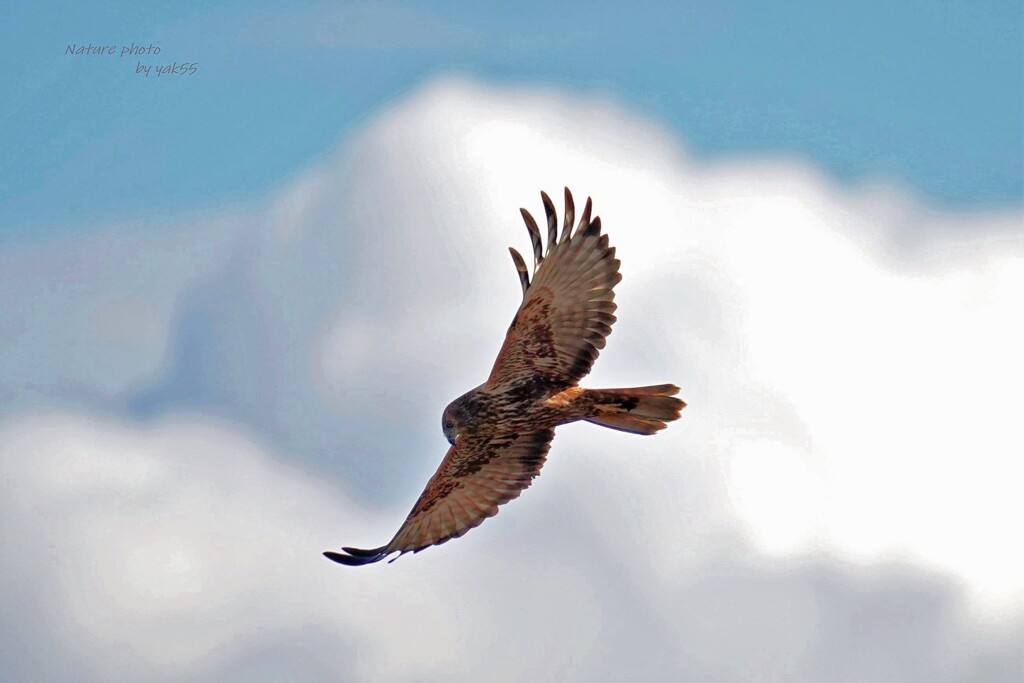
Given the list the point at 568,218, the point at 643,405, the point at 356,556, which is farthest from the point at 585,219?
the point at 356,556

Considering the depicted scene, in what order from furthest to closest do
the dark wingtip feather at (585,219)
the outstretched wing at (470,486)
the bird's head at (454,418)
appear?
the outstretched wing at (470,486), the bird's head at (454,418), the dark wingtip feather at (585,219)

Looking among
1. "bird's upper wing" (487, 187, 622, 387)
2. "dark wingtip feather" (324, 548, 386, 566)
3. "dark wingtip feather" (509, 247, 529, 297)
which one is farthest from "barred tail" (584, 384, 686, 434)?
"dark wingtip feather" (324, 548, 386, 566)

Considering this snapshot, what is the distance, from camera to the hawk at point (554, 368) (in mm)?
11531

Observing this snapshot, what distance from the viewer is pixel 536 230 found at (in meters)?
11.6

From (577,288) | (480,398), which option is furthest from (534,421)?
(577,288)

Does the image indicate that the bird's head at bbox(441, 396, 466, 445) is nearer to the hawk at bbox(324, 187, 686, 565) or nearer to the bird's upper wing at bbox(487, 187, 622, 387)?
the hawk at bbox(324, 187, 686, 565)

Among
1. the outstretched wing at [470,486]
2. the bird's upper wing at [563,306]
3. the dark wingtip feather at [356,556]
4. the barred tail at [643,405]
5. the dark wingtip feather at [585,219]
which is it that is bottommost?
the dark wingtip feather at [356,556]

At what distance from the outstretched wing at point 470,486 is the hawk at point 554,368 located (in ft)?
0.18

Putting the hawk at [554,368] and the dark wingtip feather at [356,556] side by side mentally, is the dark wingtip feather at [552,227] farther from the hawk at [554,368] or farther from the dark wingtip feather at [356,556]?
the dark wingtip feather at [356,556]

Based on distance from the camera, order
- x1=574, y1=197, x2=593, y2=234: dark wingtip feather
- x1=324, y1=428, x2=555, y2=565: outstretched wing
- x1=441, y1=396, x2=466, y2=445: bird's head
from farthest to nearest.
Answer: x1=324, y1=428, x2=555, y2=565: outstretched wing < x1=441, y1=396, x2=466, y2=445: bird's head < x1=574, y1=197, x2=593, y2=234: dark wingtip feather

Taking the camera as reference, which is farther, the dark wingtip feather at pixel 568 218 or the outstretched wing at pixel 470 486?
the outstretched wing at pixel 470 486

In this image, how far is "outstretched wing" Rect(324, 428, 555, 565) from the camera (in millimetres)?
12688

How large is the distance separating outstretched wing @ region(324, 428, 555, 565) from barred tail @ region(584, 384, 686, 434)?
4.08ft

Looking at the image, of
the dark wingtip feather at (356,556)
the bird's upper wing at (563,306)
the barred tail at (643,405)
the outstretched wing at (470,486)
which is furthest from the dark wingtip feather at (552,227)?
the dark wingtip feather at (356,556)
